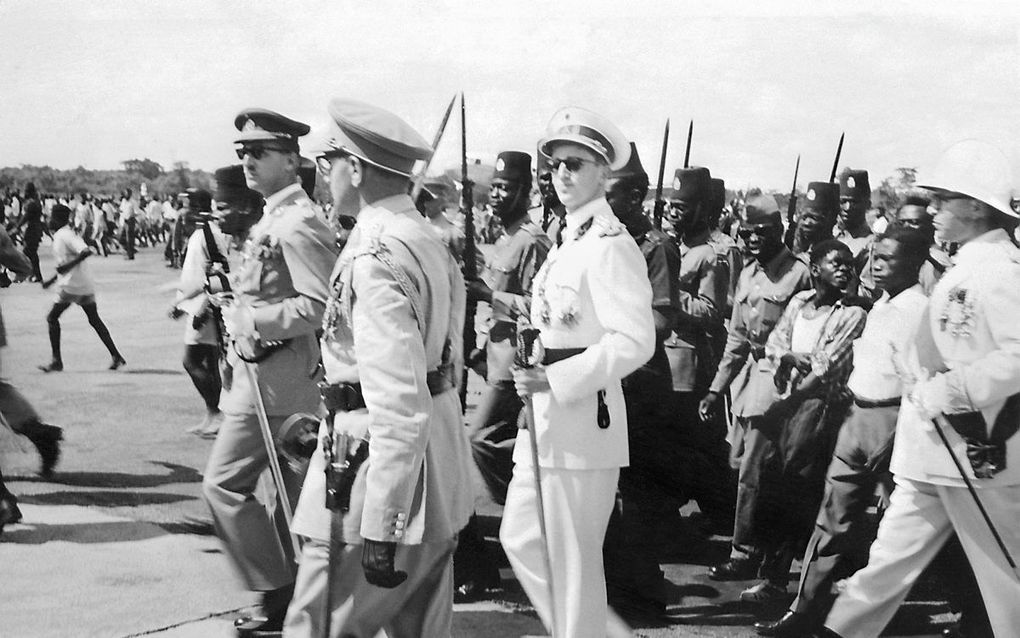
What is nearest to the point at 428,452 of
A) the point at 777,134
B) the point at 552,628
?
the point at 552,628

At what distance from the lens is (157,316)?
21.6ft

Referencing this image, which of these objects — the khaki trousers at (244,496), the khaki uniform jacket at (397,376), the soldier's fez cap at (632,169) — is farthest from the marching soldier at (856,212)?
the khaki trousers at (244,496)

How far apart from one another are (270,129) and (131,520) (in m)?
2.10

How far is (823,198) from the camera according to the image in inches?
191

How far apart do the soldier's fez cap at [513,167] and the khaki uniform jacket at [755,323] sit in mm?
1071

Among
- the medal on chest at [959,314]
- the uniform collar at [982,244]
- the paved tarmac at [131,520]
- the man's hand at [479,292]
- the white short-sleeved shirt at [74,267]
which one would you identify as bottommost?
the paved tarmac at [131,520]

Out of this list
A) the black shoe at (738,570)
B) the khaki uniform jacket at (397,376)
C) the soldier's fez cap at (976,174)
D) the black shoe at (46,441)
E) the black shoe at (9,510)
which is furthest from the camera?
the black shoe at (46,441)

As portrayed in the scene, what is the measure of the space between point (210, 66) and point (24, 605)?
2.29 m

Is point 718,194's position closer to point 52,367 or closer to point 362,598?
point 362,598

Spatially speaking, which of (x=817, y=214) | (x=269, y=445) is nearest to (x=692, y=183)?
(x=817, y=214)

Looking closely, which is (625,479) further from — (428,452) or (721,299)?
(428,452)

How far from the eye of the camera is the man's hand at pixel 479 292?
4770 millimetres

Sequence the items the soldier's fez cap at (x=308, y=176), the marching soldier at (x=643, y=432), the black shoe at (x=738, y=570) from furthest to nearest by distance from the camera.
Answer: the soldier's fez cap at (x=308, y=176), the black shoe at (x=738, y=570), the marching soldier at (x=643, y=432)

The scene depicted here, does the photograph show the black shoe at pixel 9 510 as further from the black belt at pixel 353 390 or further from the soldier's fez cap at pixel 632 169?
the soldier's fez cap at pixel 632 169
